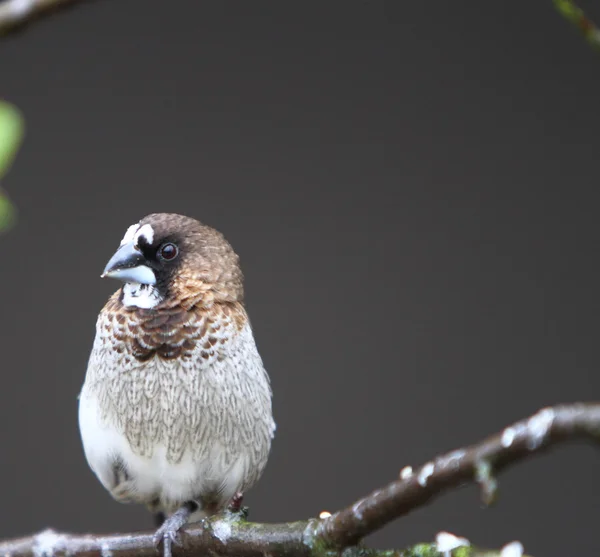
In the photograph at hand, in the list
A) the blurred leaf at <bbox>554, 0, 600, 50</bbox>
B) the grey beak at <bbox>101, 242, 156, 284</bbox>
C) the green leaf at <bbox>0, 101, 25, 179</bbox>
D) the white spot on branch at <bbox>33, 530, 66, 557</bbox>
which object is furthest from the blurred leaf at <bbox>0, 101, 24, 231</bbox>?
the white spot on branch at <bbox>33, 530, 66, 557</bbox>

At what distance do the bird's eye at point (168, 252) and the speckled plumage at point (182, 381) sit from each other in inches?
0.6

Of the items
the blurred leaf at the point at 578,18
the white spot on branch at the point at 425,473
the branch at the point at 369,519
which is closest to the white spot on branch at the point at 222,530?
the branch at the point at 369,519

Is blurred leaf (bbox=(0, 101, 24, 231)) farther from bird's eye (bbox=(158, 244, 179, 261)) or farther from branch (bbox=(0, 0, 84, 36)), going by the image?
bird's eye (bbox=(158, 244, 179, 261))

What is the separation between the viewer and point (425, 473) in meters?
1.04

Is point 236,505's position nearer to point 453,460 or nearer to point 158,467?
point 158,467

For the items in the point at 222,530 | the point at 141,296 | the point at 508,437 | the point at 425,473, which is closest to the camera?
the point at 508,437

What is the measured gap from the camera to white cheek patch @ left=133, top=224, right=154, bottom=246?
169 centimetres

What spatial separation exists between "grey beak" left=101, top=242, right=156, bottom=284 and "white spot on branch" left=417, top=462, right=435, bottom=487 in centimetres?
77

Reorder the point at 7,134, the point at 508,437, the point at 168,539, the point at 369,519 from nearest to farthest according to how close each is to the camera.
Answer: the point at 7,134, the point at 508,437, the point at 369,519, the point at 168,539

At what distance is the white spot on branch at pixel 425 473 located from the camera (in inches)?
Result: 40.6

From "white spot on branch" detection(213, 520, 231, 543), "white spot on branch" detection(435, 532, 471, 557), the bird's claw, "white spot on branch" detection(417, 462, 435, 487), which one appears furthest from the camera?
the bird's claw

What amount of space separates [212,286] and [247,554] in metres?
0.53

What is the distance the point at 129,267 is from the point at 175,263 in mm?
107

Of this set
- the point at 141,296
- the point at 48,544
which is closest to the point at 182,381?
the point at 141,296
